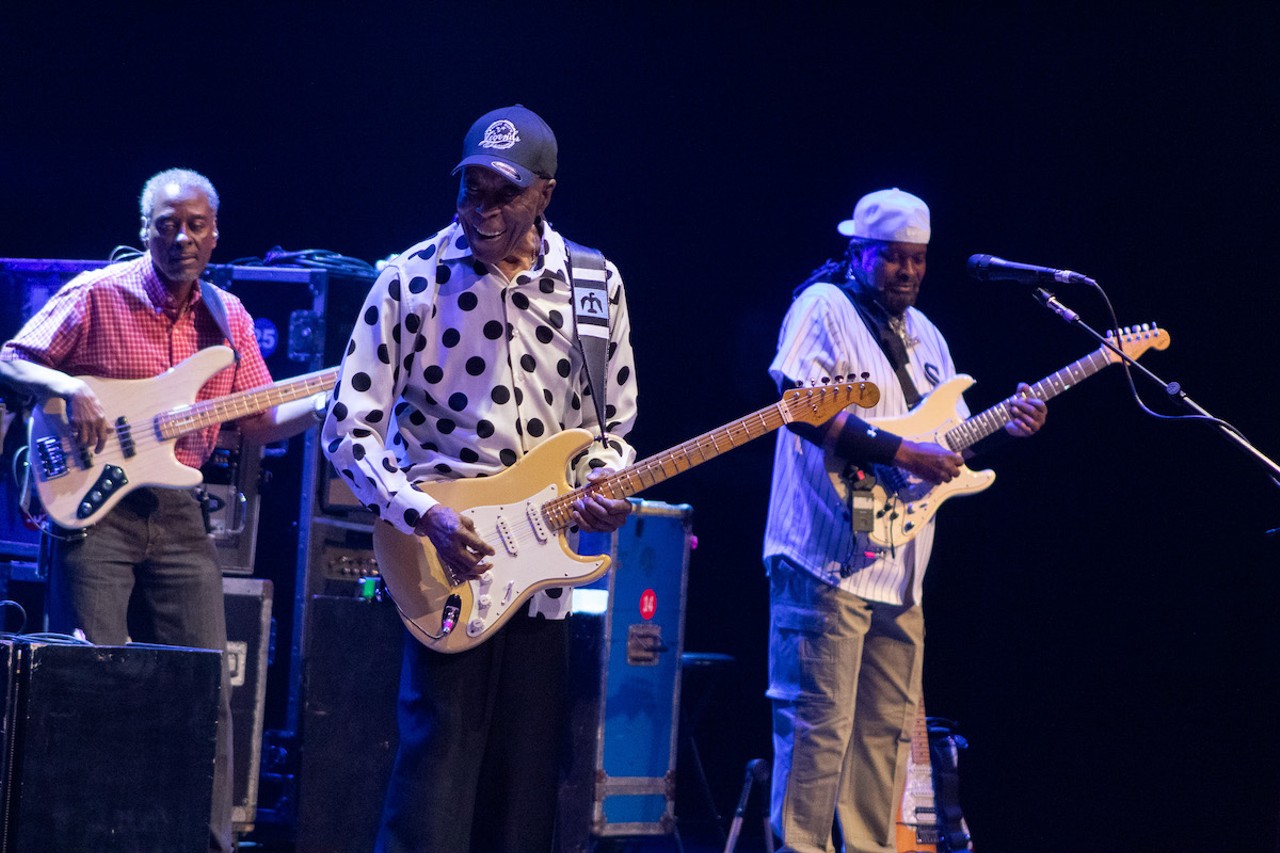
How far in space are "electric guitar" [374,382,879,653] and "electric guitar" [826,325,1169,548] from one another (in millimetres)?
1634

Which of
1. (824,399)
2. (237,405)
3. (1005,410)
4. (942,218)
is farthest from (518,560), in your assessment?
(942,218)

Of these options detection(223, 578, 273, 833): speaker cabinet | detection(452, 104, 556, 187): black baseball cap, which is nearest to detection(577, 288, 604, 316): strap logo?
detection(452, 104, 556, 187): black baseball cap

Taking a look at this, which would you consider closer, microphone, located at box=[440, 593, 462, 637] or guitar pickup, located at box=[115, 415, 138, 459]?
microphone, located at box=[440, 593, 462, 637]

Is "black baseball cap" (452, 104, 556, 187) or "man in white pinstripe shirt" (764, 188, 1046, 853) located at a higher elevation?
"black baseball cap" (452, 104, 556, 187)

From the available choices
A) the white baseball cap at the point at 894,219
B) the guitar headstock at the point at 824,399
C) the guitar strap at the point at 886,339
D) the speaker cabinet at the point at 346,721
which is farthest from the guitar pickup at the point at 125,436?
the white baseball cap at the point at 894,219

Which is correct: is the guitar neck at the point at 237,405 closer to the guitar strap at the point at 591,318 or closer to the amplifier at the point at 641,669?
the amplifier at the point at 641,669

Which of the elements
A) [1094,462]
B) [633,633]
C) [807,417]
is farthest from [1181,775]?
[807,417]

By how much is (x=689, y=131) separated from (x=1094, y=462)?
2.44 meters

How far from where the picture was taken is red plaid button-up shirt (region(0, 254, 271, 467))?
15.6ft

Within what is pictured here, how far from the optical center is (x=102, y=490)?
15.1ft

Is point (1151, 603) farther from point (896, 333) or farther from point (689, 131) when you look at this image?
point (689, 131)

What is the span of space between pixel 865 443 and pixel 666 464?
4.18ft

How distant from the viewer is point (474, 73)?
6.94m

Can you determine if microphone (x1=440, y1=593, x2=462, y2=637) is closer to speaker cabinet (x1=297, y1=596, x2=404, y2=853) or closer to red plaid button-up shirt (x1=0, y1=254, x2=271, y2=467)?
speaker cabinet (x1=297, y1=596, x2=404, y2=853)
